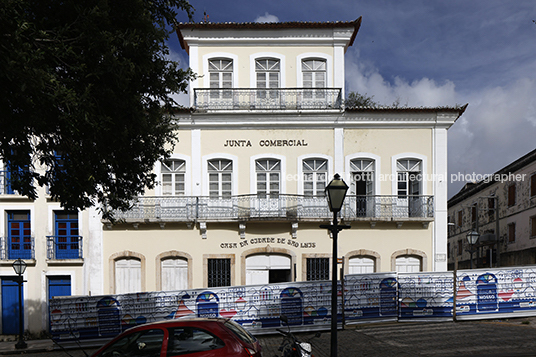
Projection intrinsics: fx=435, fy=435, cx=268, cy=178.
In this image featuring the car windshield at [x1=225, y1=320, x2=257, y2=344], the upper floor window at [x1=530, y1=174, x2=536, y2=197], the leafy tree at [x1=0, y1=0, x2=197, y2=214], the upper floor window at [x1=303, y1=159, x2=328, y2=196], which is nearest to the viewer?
the car windshield at [x1=225, y1=320, x2=257, y2=344]

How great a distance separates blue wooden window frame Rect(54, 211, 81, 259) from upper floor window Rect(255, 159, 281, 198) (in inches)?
321

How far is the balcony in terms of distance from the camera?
18.8m

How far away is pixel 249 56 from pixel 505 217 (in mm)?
22816

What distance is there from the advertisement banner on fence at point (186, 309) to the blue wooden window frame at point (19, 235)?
23.4 feet

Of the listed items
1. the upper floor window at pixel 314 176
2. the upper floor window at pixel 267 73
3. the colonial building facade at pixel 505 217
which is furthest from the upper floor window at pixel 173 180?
the colonial building facade at pixel 505 217

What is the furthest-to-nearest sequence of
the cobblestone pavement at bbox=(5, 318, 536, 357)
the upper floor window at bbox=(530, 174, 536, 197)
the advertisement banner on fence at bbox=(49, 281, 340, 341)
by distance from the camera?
the upper floor window at bbox=(530, 174, 536, 197) → the advertisement banner on fence at bbox=(49, 281, 340, 341) → the cobblestone pavement at bbox=(5, 318, 536, 357)

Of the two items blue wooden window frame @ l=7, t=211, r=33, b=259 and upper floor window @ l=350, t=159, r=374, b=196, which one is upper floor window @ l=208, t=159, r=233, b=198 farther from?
blue wooden window frame @ l=7, t=211, r=33, b=259

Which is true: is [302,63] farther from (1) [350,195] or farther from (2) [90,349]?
(2) [90,349]

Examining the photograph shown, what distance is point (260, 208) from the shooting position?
18.1m

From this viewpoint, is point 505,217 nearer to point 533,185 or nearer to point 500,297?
point 533,185

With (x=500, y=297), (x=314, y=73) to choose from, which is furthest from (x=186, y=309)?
(x=314, y=73)

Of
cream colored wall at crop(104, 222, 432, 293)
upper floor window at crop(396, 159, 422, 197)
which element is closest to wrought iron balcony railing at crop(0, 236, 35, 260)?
cream colored wall at crop(104, 222, 432, 293)

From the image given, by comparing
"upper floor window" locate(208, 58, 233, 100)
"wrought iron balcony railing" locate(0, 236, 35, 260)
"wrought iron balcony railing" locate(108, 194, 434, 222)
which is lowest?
"wrought iron balcony railing" locate(0, 236, 35, 260)

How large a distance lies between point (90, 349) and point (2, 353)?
13.1 ft
